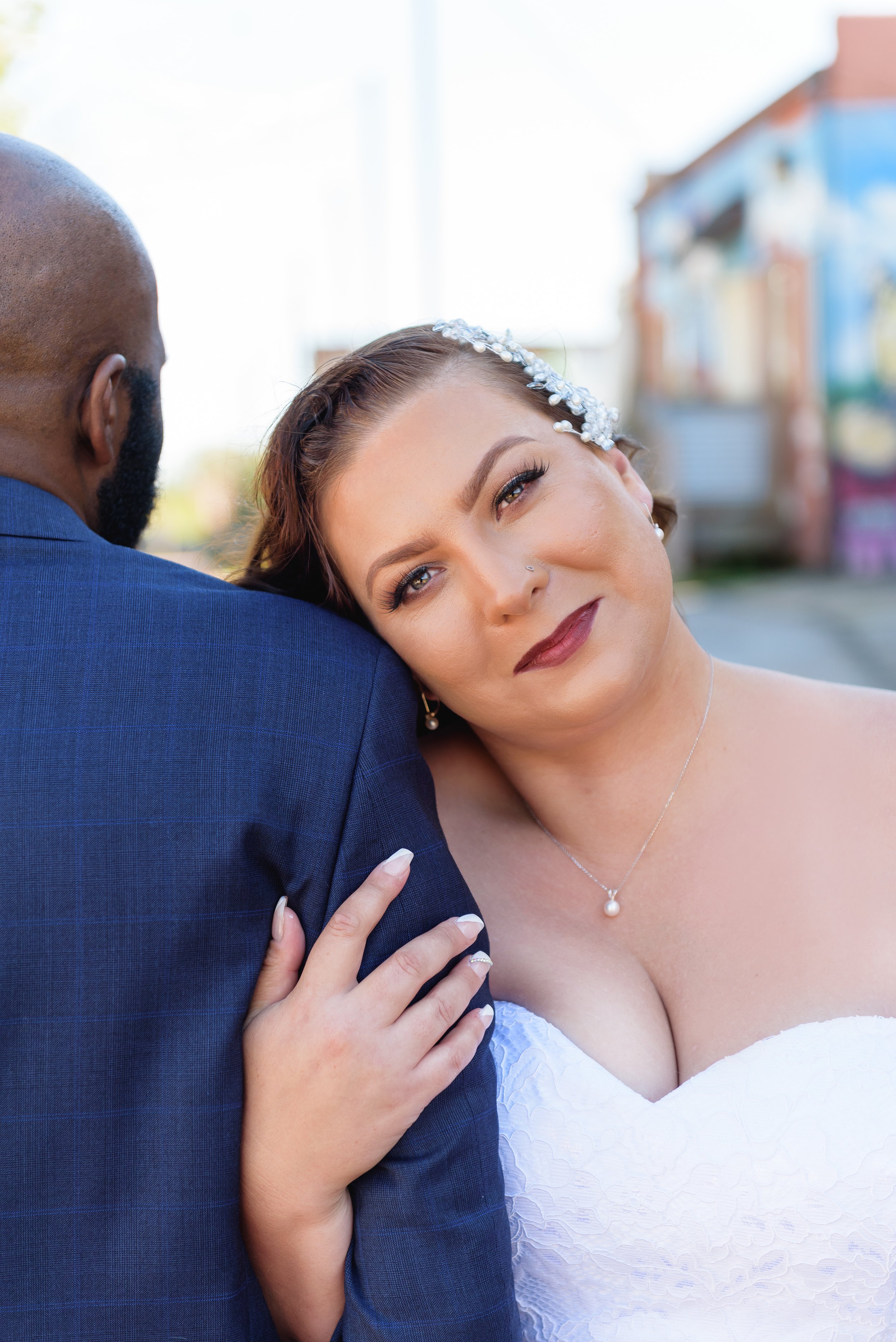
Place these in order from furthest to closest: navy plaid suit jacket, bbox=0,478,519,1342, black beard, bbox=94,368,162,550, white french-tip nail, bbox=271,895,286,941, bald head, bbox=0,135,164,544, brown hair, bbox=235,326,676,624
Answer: brown hair, bbox=235,326,676,624 < black beard, bbox=94,368,162,550 < bald head, bbox=0,135,164,544 < white french-tip nail, bbox=271,895,286,941 < navy plaid suit jacket, bbox=0,478,519,1342

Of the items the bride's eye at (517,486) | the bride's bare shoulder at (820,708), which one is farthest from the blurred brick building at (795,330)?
the bride's eye at (517,486)

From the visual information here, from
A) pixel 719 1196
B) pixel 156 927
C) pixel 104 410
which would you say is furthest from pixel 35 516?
pixel 719 1196

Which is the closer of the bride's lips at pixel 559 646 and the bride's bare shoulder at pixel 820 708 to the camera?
the bride's lips at pixel 559 646

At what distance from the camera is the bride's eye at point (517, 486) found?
198 cm

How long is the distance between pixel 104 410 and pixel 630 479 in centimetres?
104

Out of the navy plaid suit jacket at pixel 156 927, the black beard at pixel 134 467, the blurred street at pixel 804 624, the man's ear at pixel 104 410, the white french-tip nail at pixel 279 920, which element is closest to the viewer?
the navy plaid suit jacket at pixel 156 927

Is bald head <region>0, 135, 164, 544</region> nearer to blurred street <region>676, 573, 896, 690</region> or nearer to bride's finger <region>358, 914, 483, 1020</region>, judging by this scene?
bride's finger <region>358, 914, 483, 1020</region>

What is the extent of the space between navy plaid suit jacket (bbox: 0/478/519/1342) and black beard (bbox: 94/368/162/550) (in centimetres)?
39

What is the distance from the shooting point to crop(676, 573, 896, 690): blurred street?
28.7 feet

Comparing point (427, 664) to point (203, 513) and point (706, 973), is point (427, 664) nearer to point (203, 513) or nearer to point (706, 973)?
point (706, 973)

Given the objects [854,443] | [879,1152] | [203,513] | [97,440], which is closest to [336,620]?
[97,440]

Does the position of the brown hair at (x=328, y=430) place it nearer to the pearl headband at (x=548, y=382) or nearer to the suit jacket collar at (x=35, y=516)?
the pearl headband at (x=548, y=382)

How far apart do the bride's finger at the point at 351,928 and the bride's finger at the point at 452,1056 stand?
0.53ft

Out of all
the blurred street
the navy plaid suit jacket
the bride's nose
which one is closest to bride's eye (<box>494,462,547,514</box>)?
the bride's nose
